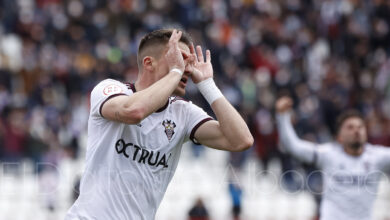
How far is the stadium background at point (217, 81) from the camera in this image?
14047 mm

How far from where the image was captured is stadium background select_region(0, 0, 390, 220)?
14047 mm

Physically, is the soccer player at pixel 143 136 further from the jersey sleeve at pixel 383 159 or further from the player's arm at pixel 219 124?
the jersey sleeve at pixel 383 159

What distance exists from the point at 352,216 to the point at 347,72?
10.4m

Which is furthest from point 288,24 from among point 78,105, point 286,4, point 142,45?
point 142,45

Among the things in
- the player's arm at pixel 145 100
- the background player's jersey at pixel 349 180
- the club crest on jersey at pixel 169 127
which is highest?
the player's arm at pixel 145 100

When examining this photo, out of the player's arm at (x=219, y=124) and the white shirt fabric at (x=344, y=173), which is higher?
the player's arm at (x=219, y=124)

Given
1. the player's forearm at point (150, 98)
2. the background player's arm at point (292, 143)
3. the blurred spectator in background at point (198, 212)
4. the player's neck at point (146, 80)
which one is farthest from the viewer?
the blurred spectator in background at point (198, 212)

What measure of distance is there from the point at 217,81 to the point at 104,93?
11882mm

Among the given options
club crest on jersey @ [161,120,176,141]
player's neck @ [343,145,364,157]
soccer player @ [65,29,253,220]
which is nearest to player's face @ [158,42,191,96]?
soccer player @ [65,29,253,220]

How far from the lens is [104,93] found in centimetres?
476

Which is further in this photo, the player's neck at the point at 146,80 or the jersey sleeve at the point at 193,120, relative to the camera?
the jersey sleeve at the point at 193,120

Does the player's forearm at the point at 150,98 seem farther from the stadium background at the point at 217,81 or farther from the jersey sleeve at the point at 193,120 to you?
the stadium background at the point at 217,81

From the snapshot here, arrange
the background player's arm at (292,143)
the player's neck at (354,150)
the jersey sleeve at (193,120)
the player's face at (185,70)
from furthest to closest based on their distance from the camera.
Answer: the background player's arm at (292,143) < the player's neck at (354,150) < the jersey sleeve at (193,120) < the player's face at (185,70)

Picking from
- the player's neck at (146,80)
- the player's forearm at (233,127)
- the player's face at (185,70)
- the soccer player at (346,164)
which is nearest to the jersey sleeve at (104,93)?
the player's neck at (146,80)
